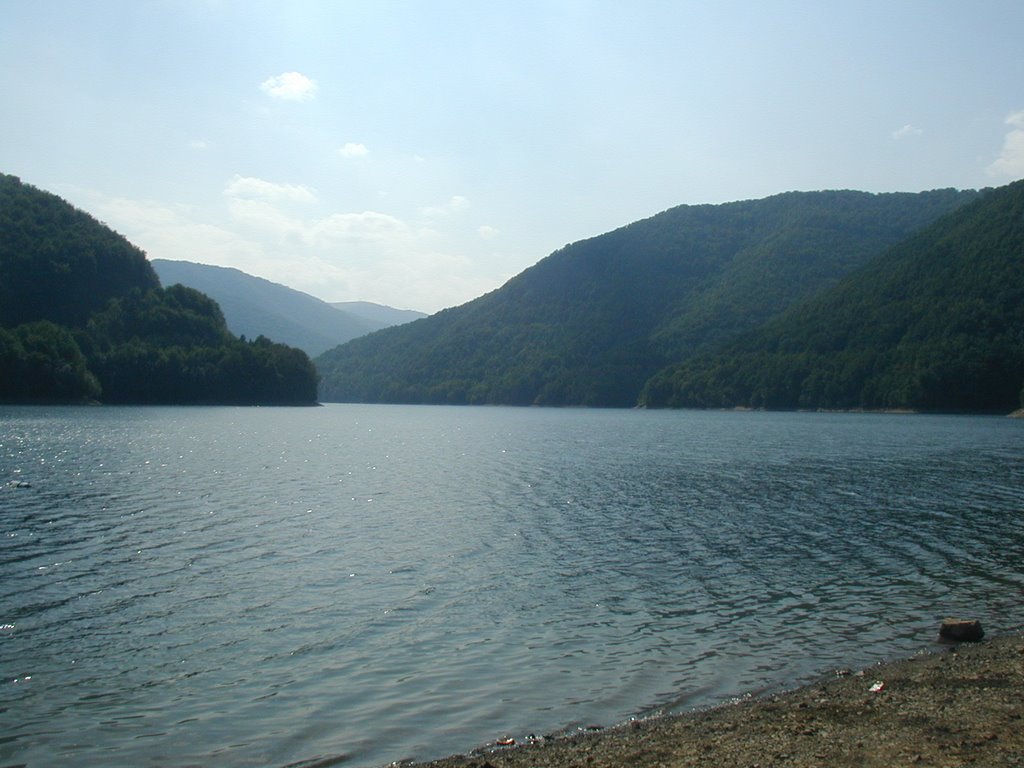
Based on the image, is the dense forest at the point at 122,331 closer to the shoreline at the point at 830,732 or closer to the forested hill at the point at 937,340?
the forested hill at the point at 937,340

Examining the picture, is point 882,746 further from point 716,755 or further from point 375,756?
point 375,756

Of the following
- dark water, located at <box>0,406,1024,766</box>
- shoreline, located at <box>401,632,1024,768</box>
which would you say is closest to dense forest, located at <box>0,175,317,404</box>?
dark water, located at <box>0,406,1024,766</box>

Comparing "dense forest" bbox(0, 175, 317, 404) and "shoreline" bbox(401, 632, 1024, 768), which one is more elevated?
"dense forest" bbox(0, 175, 317, 404)

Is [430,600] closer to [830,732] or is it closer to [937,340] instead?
[830,732]

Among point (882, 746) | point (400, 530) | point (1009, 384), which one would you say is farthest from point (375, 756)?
point (1009, 384)

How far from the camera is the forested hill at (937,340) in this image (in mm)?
156000

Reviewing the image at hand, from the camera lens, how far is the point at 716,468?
5575cm

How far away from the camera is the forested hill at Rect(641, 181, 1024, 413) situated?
512 feet

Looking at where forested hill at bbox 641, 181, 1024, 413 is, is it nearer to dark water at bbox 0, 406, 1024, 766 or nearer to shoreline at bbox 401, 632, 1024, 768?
dark water at bbox 0, 406, 1024, 766

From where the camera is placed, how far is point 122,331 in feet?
598

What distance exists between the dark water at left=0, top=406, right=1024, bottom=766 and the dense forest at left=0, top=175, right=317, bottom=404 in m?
128

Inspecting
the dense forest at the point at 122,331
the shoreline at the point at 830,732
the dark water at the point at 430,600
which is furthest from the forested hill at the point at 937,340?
the shoreline at the point at 830,732

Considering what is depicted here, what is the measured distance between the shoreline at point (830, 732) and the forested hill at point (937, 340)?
161 metres

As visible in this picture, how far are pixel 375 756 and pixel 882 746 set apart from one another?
6554 mm
